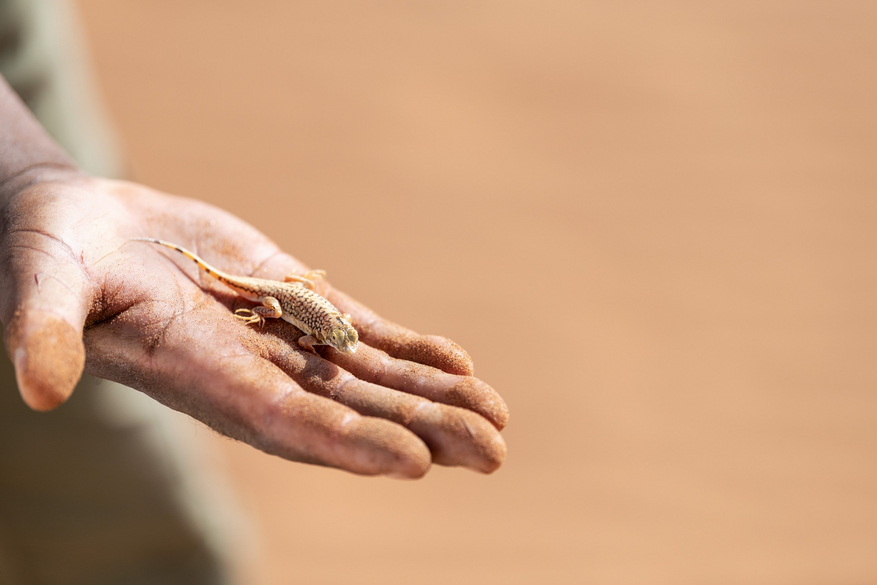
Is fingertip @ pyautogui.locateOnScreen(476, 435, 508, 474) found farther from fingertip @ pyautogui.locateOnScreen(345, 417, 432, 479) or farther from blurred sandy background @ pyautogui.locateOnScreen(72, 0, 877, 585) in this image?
blurred sandy background @ pyautogui.locateOnScreen(72, 0, 877, 585)

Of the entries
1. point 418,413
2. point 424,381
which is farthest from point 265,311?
point 418,413

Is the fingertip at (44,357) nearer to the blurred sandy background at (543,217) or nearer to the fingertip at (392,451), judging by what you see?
the fingertip at (392,451)

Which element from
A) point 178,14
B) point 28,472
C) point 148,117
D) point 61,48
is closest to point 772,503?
point 28,472

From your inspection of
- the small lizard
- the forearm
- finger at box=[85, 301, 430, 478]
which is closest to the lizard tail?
the small lizard

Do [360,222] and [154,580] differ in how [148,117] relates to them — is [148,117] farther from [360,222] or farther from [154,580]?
[154,580]

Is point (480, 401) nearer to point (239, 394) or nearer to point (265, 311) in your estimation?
point (239, 394)

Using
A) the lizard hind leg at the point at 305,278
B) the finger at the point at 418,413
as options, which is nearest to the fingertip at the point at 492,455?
the finger at the point at 418,413
